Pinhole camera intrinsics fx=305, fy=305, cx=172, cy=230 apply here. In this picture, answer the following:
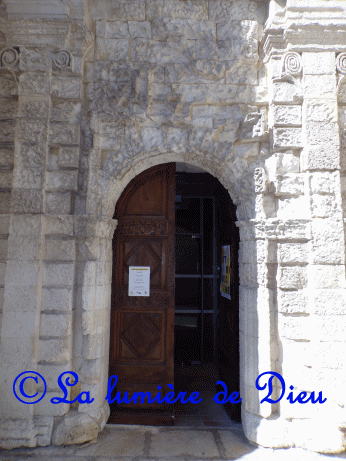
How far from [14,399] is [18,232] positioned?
1.58 metres

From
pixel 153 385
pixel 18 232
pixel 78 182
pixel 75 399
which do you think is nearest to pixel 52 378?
pixel 75 399

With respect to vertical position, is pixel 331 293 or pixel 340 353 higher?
pixel 331 293

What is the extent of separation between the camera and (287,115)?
3.17 metres

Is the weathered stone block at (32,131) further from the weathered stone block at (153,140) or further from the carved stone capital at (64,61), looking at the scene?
→ the weathered stone block at (153,140)

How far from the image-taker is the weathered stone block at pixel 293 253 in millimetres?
3000

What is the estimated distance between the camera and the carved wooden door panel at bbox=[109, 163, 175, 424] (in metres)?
3.44

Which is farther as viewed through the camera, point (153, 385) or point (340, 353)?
point (153, 385)

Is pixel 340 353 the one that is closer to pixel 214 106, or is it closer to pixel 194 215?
pixel 214 106

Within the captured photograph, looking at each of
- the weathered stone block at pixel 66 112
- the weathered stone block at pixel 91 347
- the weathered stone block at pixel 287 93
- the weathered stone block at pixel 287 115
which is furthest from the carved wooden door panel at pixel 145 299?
the weathered stone block at pixel 287 93

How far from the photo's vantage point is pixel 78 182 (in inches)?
127

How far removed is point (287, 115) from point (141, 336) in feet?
9.45

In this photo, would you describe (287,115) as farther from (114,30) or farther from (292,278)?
(114,30)

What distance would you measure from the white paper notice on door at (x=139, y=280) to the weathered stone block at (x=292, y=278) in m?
1.45

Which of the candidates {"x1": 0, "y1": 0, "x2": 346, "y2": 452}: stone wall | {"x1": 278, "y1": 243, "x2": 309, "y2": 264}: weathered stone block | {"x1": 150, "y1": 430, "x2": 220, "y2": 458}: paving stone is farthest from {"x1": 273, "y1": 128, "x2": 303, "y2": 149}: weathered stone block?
{"x1": 150, "y1": 430, "x2": 220, "y2": 458}: paving stone
